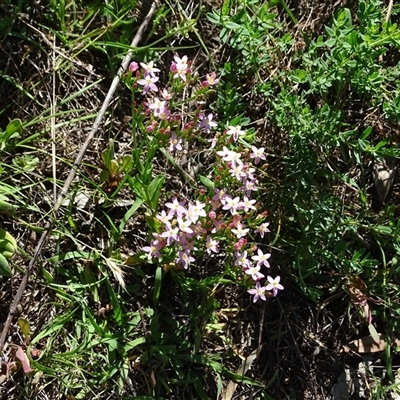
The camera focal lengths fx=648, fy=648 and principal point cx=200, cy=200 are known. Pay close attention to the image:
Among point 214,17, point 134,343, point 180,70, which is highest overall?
point 214,17

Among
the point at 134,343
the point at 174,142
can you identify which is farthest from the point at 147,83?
the point at 134,343

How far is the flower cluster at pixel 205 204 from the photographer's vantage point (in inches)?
116

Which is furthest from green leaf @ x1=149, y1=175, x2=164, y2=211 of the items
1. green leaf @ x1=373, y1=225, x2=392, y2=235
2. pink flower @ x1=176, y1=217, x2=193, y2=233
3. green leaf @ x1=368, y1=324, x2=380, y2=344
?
green leaf @ x1=368, y1=324, x2=380, y2=344

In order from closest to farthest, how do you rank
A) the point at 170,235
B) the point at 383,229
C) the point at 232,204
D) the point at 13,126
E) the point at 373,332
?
the point at 170,235 < the point at 232,204 < the point at 13,126 < the point at 383,229 < the point at 373,332

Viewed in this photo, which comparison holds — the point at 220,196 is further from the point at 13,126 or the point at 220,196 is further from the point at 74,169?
the point at 13,126

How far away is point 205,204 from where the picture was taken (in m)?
3.04

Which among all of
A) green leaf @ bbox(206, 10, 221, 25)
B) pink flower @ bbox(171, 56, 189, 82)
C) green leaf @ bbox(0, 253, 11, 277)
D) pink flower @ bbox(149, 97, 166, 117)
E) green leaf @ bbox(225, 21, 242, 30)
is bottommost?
green leaf @ bbox(0, 253, 11, 277)

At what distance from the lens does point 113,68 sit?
3.35 meters

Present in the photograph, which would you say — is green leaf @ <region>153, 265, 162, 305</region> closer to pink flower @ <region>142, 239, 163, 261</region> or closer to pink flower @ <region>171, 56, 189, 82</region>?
pink flower @ <region>142, 239, 163, 261</region>

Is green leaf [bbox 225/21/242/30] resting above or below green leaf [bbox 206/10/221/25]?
above

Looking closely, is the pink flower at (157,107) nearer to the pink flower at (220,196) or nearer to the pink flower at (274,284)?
the pink flower at (220,196)

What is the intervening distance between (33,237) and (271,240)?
123cm

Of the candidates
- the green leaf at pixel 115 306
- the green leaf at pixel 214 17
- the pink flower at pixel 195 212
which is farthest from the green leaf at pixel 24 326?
the green leaf at pixel 214 17

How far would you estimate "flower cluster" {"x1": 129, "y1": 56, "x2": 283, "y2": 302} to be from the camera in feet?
9.64
